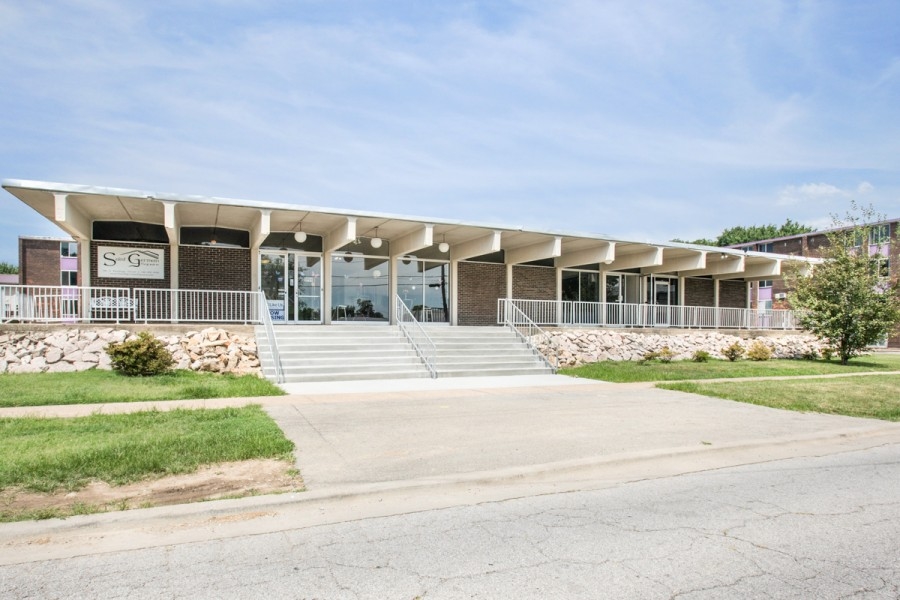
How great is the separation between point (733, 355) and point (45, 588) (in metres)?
21.5

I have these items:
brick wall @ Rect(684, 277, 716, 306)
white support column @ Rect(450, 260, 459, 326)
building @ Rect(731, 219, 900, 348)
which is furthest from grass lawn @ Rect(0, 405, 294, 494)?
building @ Rect(731, 219, 900, 348)

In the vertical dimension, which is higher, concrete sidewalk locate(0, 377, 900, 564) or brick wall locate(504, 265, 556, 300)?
brick wall locate(504, 265, 556, 300)

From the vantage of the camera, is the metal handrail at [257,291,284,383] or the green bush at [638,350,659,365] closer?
the metal handrail at [257,291,284,383]

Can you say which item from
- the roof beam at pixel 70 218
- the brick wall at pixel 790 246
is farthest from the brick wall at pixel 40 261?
the brick wall at pixel 790 246

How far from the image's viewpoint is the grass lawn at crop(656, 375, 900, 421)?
10.7 m

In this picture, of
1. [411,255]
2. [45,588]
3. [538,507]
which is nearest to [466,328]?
[411,255]

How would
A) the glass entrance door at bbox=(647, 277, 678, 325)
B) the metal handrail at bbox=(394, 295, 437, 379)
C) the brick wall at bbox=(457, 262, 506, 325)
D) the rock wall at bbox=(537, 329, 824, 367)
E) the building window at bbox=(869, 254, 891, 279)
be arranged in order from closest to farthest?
the metal handrail at bbox=(394, 295, 437, 379), the rock wall at bbox=(537, 329, 824, 367), the building window at bbox=(869, 254, 891, 279), the brick wall at bbox=(457, 262, 506, 325), the glass entrance door at bbox=(647, 277, 678, 325)

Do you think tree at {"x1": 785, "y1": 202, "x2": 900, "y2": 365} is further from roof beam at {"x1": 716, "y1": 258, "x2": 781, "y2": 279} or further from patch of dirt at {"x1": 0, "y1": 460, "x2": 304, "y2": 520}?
patch of dirt at {"x1": 0, "y1": 460, "x2": 304, "y2": 520}

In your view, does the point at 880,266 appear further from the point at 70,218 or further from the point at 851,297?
the point at 70,218

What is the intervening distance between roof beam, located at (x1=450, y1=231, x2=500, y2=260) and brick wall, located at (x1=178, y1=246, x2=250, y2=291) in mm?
6984

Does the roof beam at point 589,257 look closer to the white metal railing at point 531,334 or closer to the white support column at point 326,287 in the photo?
the white metal railing at point 531,334

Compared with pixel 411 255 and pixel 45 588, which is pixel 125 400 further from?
pixel 411 255

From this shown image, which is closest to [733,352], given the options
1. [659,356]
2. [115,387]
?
[659,356]

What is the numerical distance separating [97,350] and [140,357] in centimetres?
198
